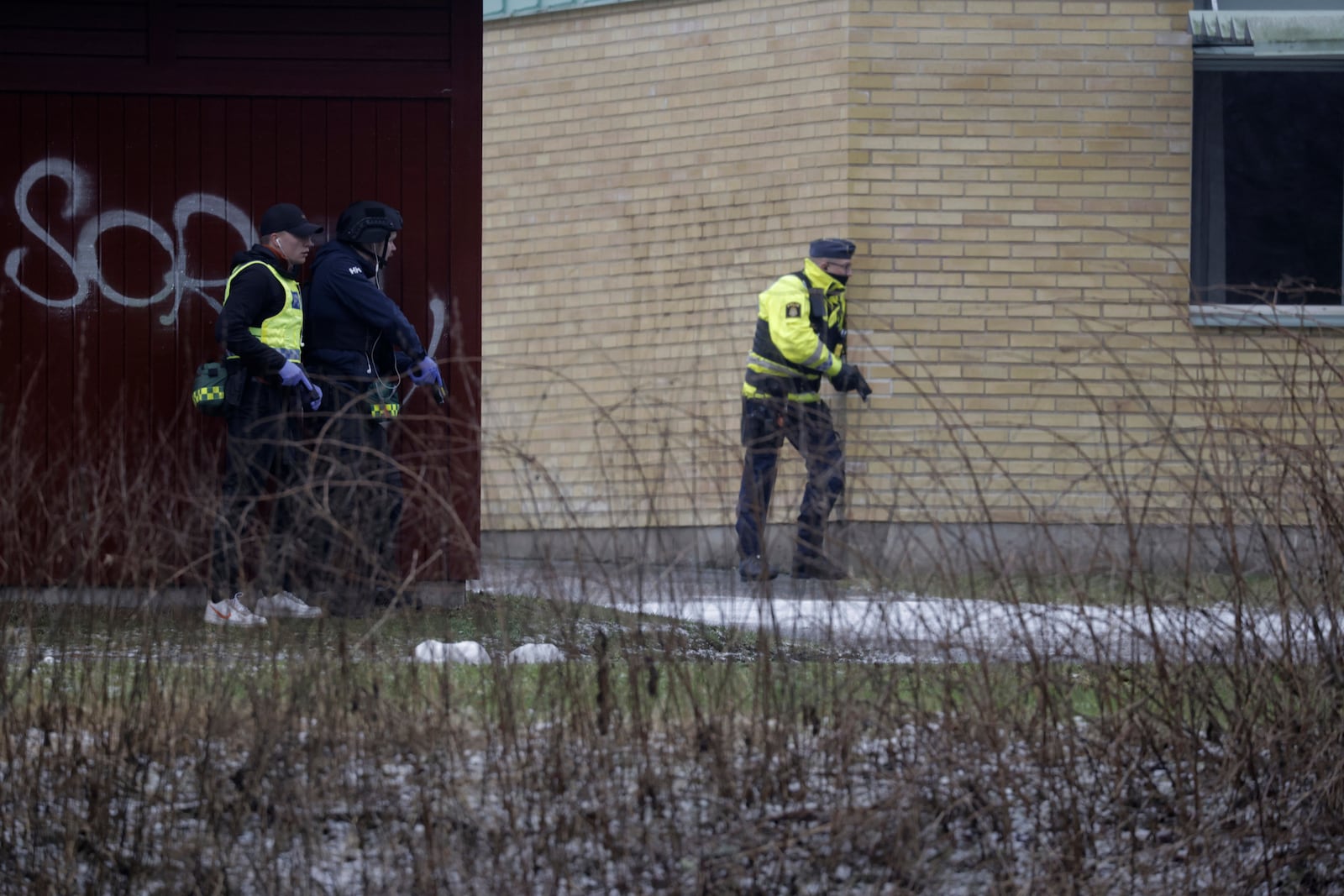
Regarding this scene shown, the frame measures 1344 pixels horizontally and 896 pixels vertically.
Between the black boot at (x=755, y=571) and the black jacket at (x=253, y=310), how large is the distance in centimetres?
342

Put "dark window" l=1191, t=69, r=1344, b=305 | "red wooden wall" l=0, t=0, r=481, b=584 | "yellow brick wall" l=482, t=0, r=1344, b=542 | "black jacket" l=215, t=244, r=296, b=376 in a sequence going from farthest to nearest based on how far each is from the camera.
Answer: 1. "dark window" l=1191, t=69, r=1344, b=305
2. "yellow brick wall" l=482, t=0, r=1344, b=542
3. "red wooden wall" l=0, t=0, r=481, b=584
4. "black jacket" l=215, t=244, r=296, b=376

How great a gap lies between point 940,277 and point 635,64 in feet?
7.95

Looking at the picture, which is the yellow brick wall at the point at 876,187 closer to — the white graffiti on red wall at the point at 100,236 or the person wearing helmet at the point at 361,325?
the person wearing helmet at the point at 361,325

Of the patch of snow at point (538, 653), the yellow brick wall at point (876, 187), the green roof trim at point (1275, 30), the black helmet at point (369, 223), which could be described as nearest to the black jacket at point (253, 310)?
the black helmet at point (369, 223)

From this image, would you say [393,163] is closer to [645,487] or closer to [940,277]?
[940,277]

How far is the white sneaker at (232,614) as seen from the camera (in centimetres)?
471

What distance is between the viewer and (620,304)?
37.3 feet

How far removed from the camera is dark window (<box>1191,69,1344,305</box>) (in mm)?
10453

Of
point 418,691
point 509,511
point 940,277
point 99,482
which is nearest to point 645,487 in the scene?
point 509,511

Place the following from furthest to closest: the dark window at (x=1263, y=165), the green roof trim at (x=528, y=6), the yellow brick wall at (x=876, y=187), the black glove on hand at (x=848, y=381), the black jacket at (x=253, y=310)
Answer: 1. the green roof trim at (x=528, y=6)
2. the dark window at (x=1263, y=165)
3. the yellow brick wall at (x=876, y=187)
4. the black glove on hand at (x=848, y=381)
5. the black jacket at (x=253, y=310)

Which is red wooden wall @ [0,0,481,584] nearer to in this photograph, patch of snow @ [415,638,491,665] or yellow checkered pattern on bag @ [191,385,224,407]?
yellow checkered pattern on bag @ [191,385,224,407]

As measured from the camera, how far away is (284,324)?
772 centimetres

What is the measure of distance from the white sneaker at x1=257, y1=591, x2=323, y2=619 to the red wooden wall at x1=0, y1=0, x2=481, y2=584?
353 centimetres

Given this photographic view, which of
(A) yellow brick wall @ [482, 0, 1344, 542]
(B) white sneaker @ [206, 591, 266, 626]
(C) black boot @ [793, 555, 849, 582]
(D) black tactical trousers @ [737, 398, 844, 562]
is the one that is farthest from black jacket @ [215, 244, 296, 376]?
(C) black boot @ [793, 555, 849, 582]
